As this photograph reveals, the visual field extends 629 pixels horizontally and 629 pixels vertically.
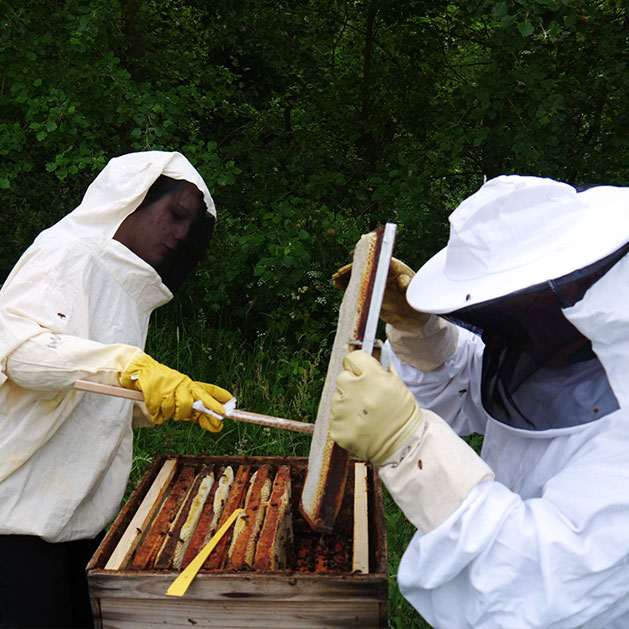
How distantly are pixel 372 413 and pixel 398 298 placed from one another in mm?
740

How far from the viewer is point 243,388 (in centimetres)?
468

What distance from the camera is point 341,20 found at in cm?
568

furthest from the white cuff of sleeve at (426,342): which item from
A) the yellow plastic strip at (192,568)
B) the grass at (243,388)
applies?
the grass at (243,388)

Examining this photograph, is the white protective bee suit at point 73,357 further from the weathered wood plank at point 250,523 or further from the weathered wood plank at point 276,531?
the weathered wood plank at point 276,531

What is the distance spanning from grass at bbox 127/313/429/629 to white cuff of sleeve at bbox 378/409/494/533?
2077 millimetres

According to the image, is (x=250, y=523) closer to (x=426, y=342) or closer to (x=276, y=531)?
(x=276, y=531)

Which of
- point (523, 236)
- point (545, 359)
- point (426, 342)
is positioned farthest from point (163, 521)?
point (523, 236)

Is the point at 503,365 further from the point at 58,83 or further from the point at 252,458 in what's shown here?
the point at 58,83

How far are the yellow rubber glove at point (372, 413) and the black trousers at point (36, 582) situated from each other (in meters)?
1.38

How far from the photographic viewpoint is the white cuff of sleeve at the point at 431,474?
1.47 m

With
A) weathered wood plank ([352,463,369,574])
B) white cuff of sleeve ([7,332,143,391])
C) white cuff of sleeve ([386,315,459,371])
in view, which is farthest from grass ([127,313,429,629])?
white cuff of sleeve ([7,332,143,391])

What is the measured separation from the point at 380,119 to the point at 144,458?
3763 millimetres

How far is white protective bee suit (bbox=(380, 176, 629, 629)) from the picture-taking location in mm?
1385

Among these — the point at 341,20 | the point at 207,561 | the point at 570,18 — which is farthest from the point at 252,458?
the point at 341,20
